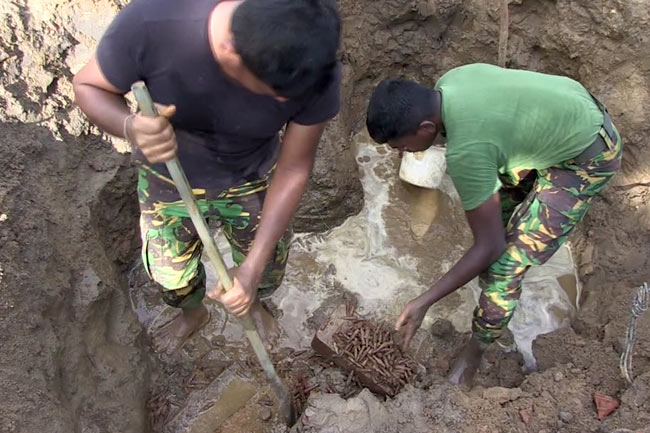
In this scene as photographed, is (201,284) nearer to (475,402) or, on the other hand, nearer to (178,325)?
(178,325)

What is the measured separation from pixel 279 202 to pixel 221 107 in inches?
23.4

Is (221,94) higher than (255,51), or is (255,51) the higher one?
(255,51)

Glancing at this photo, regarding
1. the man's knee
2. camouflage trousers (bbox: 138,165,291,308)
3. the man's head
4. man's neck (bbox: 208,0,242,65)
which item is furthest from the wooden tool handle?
the man's head

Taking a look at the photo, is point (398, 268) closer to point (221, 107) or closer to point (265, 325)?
point (265, 325)

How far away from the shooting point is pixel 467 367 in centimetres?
385

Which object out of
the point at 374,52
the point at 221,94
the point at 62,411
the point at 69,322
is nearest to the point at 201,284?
the point at 69,322

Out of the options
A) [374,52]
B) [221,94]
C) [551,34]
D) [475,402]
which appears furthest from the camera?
[374,52]

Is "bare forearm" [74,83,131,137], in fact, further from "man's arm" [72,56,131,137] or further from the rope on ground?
the rope on ground

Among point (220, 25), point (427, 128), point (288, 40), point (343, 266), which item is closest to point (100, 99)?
point (220, 25)

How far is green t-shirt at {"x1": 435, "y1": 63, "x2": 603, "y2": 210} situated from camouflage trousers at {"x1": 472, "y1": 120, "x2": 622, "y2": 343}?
12cm

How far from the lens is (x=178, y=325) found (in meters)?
4.18

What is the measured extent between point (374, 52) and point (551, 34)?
5.00ft

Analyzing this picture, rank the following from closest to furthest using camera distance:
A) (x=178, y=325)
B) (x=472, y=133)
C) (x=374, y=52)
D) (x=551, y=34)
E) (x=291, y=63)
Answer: (x=291, y=63) < (x=472, y=133) < (x=178, y=325) < (x=551, y=34) < (x=374, y=52)

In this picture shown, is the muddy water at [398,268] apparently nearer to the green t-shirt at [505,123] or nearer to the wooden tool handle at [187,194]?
the green t-shirt at [505,123]
